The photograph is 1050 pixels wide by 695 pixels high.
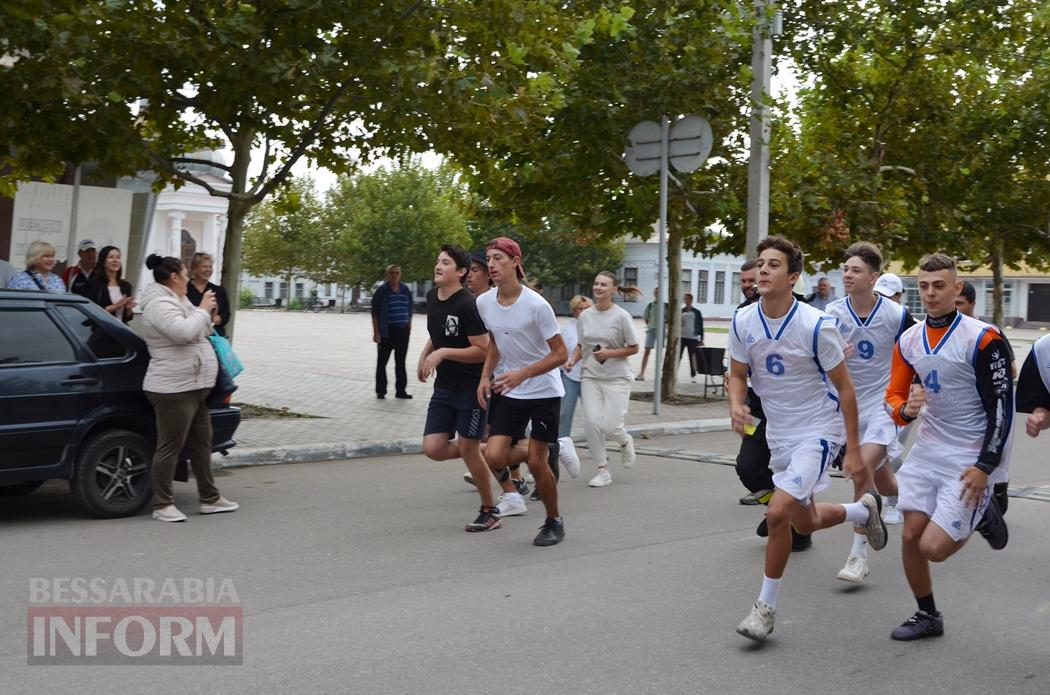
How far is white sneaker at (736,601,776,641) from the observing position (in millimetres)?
4949

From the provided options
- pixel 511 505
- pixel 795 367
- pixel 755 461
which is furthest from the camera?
pixel 511 505

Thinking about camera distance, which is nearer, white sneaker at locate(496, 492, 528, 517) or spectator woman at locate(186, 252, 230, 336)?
white sneaker at locate(496, 492, 528, 517)

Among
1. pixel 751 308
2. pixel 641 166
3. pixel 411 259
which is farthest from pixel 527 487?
pixel 411 259

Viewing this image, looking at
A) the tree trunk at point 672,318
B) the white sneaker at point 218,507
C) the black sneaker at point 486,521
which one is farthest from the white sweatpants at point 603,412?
the tree trunk at point 672,318

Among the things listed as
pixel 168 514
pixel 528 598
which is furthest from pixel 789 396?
pixel 168 514

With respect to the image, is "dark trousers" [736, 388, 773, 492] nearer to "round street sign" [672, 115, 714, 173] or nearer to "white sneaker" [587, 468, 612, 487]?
"white sneaker" [587, 468, 612, 487]

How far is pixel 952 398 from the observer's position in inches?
201

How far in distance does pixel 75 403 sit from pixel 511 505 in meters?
2.93

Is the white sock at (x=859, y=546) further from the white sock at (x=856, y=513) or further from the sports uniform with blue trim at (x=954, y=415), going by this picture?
the sports uniform with blue trim at (x=954, y=415)

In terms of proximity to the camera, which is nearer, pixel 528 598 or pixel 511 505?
pixel 528 598

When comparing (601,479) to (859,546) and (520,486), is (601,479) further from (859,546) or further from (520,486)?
(859,546)

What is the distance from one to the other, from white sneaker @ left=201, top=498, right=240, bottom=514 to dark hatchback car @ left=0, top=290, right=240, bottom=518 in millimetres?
391

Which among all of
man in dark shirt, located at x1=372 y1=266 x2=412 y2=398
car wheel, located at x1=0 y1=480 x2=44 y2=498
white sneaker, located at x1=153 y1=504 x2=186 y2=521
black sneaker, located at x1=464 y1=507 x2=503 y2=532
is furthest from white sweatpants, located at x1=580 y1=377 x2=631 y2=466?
man in dark shirt, located at x1=372 y1=266 x2=412 y2=398

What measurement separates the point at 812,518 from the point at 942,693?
3.42 ft
